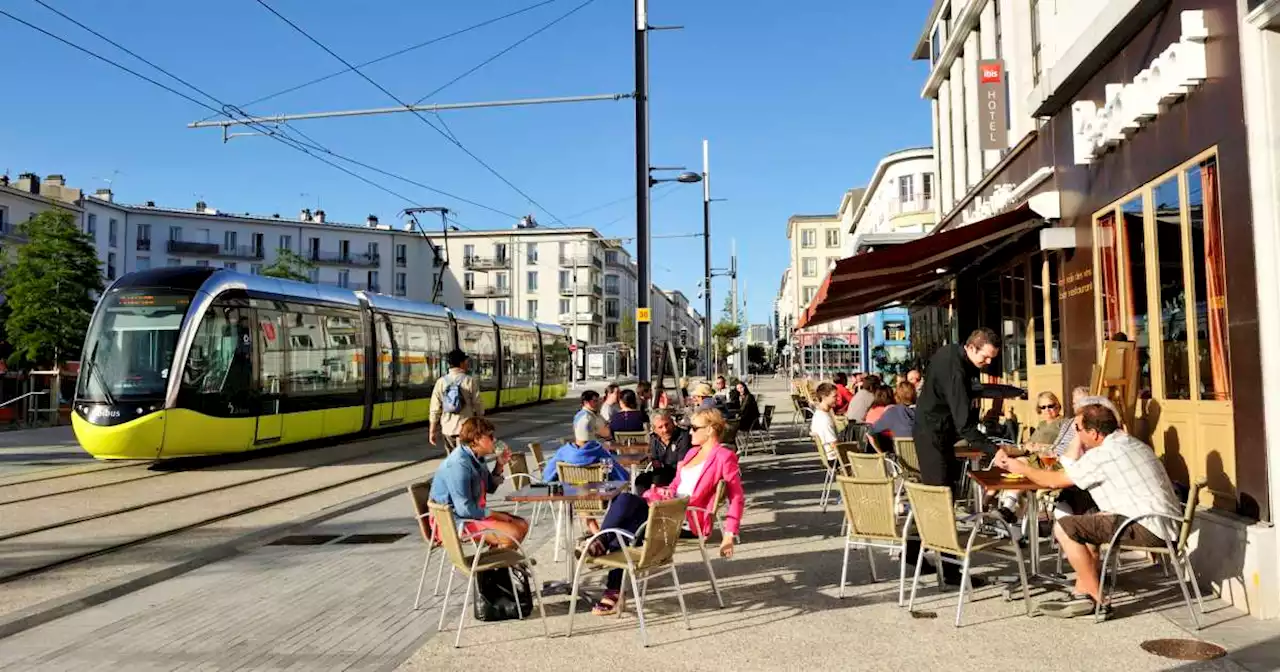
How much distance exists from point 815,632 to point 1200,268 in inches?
162

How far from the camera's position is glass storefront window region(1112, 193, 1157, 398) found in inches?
316

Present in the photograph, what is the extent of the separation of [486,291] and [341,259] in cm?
1500

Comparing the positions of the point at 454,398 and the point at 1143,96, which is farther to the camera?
the point at 454,398

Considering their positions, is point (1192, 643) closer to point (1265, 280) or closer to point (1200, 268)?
point (1265, 280)

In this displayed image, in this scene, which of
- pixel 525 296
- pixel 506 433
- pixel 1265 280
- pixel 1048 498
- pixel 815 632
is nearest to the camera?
pixel 815 632

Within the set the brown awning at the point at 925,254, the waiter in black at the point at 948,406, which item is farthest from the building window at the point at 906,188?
the waiter in black at the point at 948,406

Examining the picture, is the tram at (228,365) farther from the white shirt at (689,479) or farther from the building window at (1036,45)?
the building window at (1036,45)

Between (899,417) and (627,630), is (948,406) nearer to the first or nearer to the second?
(627,630)

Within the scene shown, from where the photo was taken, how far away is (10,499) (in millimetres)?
11250

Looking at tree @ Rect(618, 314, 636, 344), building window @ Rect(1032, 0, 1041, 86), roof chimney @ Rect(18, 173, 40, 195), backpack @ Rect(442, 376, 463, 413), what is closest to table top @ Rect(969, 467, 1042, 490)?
backpack @ Rect(442, 376, 463, 413)

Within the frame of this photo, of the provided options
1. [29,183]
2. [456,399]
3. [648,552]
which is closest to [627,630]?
[648,552]

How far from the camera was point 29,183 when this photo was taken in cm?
5956

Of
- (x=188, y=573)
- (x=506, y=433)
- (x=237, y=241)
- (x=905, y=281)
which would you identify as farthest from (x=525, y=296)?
(x=188, y=573)

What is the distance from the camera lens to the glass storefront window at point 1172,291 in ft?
23.9
